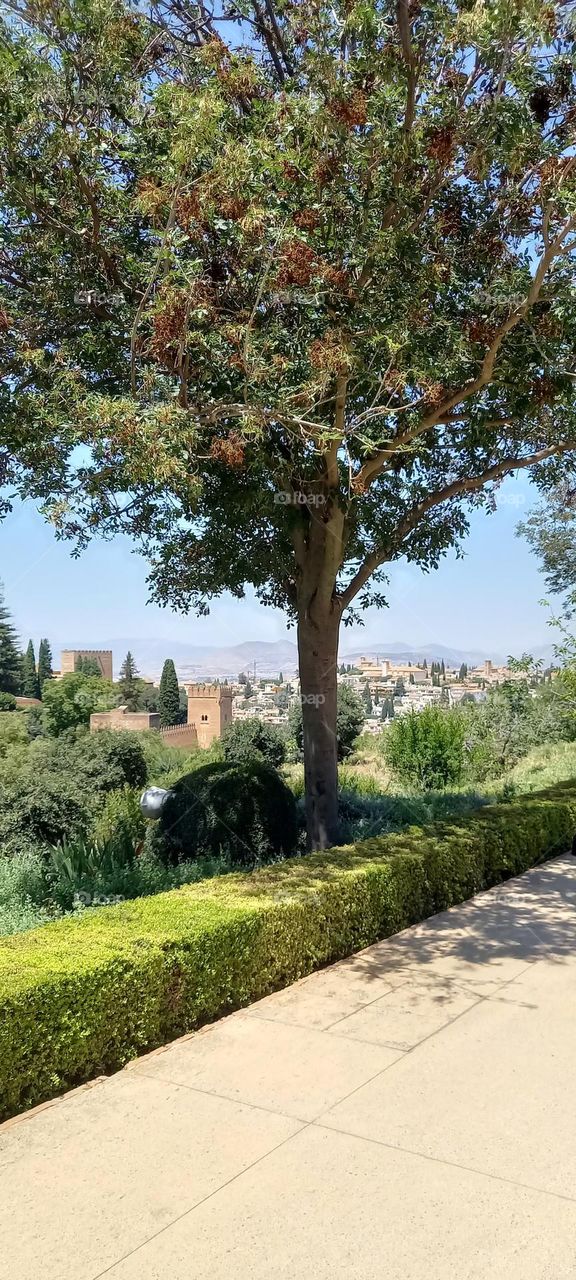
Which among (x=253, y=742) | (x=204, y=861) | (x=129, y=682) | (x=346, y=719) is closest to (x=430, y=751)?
(x=346, y=719)

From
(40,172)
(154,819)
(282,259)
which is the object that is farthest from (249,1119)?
(40,172)

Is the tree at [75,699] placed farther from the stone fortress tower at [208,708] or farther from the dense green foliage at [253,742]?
the dense green foliage at [253,742]

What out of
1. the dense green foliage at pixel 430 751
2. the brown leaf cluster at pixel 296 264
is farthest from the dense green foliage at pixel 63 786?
the dense green foliage at pixel 430 751

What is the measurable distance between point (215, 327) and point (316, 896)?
449cm

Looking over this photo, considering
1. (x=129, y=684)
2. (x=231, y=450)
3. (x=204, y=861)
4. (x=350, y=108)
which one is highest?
(x=350, y=108)

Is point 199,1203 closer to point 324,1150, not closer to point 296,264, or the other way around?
point 324,1150

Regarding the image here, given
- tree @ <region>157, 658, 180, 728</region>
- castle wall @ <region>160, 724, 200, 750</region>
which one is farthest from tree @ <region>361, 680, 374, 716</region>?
tree @ <region>157, 658, 180, 728</region>

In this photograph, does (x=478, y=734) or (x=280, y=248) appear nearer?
(x=280, y=248)

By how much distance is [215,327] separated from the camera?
291 inches

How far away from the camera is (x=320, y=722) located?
9469 millimetres

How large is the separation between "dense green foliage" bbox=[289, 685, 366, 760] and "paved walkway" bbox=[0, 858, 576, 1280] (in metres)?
13.3

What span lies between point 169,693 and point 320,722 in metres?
30.1

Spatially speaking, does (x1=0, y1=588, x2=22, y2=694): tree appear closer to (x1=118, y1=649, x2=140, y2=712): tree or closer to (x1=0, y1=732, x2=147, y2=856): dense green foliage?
(x1=118, y1=649, x2=140, y2=712): tree

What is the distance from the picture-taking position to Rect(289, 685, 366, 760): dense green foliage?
1903 cm
